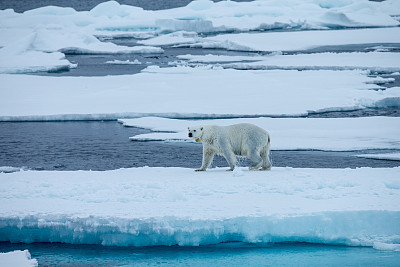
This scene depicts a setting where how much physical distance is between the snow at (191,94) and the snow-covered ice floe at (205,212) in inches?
237

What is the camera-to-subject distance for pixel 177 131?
35.6 ft

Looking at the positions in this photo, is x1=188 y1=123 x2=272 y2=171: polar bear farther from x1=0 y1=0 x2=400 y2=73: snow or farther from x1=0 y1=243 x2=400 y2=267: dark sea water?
x1=0 y1=0 x2=400 y2=73: snow

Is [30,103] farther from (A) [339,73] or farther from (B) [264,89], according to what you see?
(A) [339,73]

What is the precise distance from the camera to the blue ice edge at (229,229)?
5.23m

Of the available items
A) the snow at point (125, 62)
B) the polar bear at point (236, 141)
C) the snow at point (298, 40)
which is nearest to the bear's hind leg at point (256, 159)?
the polar bear at point (236, 141)

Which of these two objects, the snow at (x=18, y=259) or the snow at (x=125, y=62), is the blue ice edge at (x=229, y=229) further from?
the snow at (x=125, y=62)

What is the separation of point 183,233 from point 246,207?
Result: 674mm

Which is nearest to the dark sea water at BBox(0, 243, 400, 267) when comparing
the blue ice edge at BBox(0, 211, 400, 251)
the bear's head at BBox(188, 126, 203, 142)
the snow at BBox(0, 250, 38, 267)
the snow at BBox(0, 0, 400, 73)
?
the blue ice edge at BBox(0, 211, 400, 251)

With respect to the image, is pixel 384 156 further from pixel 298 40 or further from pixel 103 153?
pixel 298 40

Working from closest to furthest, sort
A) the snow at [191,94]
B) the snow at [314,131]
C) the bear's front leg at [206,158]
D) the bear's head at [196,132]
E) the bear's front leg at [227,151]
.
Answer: the bear's head at [196,132] < the bear's front leg at [227,151] < the bear's front leg at [206,158] < the snow at [314,131] < the snow at [191,94]

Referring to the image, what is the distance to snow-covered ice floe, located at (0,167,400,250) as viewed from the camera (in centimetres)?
526

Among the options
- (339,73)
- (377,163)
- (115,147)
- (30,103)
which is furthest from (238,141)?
(339,73)

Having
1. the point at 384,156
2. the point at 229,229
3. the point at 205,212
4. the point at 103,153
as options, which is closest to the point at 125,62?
the point at 103,153

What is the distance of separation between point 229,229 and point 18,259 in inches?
70.7
